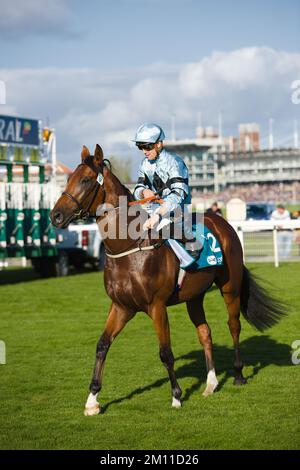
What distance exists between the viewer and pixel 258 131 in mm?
172375

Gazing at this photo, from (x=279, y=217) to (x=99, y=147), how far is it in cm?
1660

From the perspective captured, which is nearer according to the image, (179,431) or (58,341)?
(179,431)

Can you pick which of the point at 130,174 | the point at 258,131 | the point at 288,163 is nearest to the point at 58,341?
the point at 130,174

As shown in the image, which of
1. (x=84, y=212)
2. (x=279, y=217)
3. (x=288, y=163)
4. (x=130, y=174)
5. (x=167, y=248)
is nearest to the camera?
(x=84, y=212)

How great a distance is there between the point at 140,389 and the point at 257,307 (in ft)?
5.16

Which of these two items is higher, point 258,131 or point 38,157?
point 258,131

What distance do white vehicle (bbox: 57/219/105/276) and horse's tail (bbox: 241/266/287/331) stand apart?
12.7 m

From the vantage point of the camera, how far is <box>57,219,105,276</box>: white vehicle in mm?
20844

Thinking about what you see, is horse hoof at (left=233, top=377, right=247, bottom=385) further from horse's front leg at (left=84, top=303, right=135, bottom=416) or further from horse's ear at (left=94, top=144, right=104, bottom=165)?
horse's ear at (left=94, top=144, right=104, bottom=165)

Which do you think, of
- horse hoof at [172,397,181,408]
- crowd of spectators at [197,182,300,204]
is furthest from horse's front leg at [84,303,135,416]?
crowd of spectators at [197,182,300,204]

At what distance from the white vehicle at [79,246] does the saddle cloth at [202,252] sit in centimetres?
1326

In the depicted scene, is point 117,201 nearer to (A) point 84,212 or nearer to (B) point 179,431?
(A) point 84,212

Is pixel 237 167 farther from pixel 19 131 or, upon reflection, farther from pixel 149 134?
pixel 149 134

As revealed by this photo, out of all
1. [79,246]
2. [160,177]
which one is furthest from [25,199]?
[160,177]
